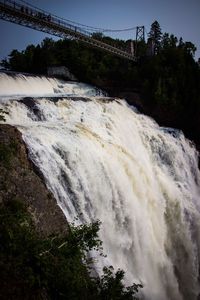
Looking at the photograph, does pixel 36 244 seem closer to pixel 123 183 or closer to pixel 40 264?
pixel 40 264

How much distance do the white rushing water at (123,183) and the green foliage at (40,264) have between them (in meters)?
1.77

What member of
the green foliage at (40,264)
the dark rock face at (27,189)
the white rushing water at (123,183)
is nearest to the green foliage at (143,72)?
the white rushing water at (123,183)

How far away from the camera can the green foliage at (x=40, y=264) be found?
879 centimetres

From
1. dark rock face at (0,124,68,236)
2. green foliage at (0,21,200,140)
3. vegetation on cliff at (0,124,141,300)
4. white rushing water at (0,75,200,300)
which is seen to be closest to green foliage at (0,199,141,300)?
vegetation on cliff at (0,124,141,300)

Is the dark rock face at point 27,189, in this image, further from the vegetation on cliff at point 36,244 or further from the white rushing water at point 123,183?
the white rushing water at point 123,183

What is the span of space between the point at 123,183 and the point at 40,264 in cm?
811

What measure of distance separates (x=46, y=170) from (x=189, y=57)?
31.7 meters

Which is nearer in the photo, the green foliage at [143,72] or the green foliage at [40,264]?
the green foliage at [40,264]

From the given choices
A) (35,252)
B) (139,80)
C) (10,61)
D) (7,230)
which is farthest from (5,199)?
(10,61)

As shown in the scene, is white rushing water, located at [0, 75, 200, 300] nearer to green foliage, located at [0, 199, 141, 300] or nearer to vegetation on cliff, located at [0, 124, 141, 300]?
vegetation on cliff, located at [0, 124, 141, 300]

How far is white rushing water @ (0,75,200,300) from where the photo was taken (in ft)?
47.9

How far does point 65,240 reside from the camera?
10852 mm

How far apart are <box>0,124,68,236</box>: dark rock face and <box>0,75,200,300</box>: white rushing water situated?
69 cm

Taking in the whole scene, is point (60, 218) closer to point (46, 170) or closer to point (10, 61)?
point (46, 170)
